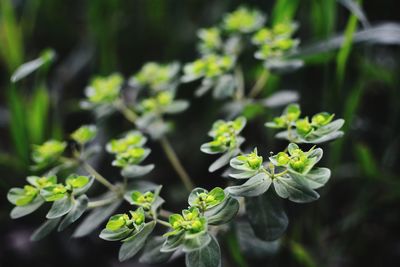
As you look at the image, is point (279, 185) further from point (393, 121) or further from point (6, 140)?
point (6, 140)

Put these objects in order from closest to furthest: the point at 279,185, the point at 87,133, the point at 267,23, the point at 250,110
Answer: the point at 279,185 < the point at 87,133 < the point at 250,110 < the point at 267,23

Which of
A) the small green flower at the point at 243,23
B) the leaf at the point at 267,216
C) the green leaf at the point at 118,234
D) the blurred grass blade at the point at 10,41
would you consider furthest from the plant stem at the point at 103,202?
the blurred grass blade at the point at 10,41

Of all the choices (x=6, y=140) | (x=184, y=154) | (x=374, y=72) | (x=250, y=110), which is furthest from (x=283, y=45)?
(x=6, y=140)

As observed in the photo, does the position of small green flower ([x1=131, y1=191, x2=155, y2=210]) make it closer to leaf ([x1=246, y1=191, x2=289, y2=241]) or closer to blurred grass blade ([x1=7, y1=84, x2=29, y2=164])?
leaf ([x1=246, y1=191, x2=289, y2=241])

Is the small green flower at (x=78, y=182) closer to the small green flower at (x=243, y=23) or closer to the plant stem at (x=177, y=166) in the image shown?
the plant stem at (x=177, y=166)

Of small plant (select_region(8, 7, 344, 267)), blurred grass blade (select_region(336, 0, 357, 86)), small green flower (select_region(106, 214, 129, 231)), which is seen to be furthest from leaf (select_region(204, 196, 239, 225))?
blurred grass blade (select_region(336, 0, 357, 86))

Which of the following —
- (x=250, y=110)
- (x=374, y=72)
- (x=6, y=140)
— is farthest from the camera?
(x=6, y=140)
